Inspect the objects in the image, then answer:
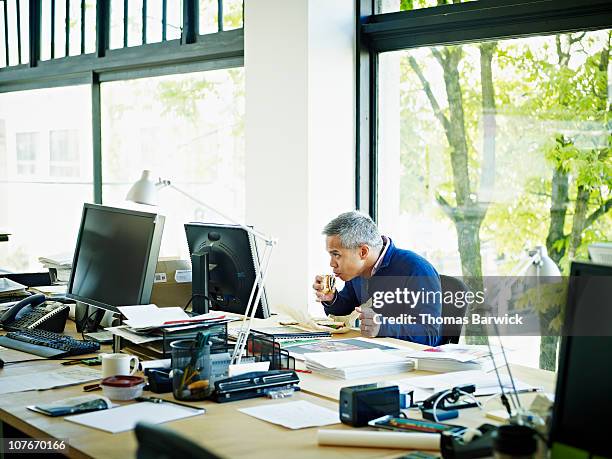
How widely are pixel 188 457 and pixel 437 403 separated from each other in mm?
1174

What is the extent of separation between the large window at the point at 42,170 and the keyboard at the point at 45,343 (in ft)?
9.92

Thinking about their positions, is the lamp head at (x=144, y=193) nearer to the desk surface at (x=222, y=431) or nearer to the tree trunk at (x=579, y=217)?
the desk surface at (x=222, y=431)

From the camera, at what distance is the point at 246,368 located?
2.55 meters

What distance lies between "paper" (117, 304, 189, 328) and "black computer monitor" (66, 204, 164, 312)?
10 centimetres

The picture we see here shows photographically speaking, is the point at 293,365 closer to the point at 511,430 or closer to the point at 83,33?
the point at 511,430

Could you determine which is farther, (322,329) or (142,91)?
(142,91)

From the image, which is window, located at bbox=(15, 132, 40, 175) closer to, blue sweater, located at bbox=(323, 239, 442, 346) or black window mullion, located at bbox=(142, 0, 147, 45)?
black window mullion, located at bbox=(142, 0, 147, 45)

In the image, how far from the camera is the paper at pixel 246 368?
252 centimetres

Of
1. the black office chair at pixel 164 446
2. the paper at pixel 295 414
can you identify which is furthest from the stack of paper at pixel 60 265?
the black office chair at pixel 164 446

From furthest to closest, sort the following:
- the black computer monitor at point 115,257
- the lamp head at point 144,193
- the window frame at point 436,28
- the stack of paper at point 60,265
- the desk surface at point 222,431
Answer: the stack of paper at point 60,265
the window frame at point 436,28
the black computer monitor at point 115,257
the lamp head at point 144,193
the desk surface at point 222,431

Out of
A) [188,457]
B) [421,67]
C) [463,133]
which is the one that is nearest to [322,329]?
[463,133]

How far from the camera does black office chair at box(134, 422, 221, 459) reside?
3.78 feet

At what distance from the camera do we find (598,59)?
3.56 m

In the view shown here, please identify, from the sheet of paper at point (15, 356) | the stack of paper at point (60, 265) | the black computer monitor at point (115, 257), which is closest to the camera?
the sheet of paper at point (15, 356)
